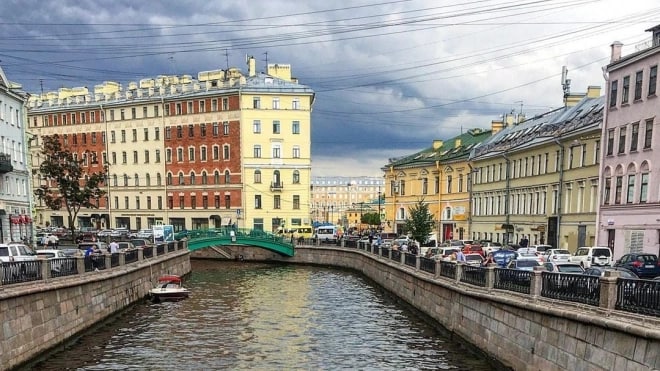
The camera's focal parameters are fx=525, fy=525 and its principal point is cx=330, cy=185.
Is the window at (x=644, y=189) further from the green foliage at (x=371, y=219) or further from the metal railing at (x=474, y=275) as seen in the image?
the green foliage at (x=371, y=219)

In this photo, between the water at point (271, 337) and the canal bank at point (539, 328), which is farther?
the water at point (271, 337)

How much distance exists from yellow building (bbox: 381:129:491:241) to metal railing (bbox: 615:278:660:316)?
42807mm

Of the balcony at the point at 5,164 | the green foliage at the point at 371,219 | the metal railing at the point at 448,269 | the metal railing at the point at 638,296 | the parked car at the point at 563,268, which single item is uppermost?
the balcony at the point at 5,164

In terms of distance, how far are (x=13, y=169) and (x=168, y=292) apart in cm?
2486

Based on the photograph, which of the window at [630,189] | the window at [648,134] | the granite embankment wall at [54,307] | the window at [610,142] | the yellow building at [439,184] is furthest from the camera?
the yellow building at [439,184]

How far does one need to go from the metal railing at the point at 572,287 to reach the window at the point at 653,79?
2368 cm

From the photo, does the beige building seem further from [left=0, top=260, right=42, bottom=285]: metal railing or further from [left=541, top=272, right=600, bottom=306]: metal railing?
[left=0, top=260, right=42, bottom=285]: metal railing

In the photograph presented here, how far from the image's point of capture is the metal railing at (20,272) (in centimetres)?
1640

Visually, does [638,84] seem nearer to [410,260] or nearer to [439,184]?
[410,260]

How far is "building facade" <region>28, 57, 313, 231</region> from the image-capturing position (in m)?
66.9

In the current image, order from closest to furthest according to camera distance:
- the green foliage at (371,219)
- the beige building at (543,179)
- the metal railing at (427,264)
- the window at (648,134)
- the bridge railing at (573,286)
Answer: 1. the bridge railing at (573,286)
2. the metal railing at (427,264)
3. the window at (648,134)
4. the beige building at (543,179)
5. the green foliage at (371,219)

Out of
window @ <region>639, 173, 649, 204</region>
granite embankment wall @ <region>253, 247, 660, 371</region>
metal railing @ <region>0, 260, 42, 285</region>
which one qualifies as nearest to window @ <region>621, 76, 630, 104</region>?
window @ <region>639, 173, 649, 204</region>

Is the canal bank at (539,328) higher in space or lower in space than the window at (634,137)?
lower

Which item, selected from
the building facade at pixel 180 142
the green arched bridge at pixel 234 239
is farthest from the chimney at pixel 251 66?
the green arched bridge at pixel 234 239
